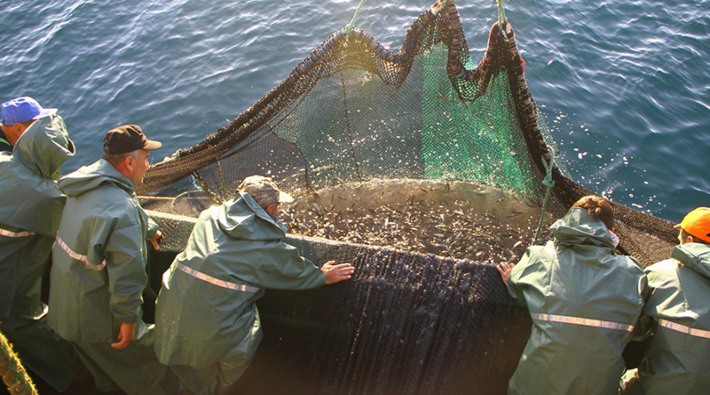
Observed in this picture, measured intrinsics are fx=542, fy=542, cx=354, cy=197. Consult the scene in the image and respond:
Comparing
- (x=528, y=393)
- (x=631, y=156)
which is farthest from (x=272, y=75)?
(x=528, y=393)

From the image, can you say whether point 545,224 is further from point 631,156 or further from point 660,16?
point 660,16

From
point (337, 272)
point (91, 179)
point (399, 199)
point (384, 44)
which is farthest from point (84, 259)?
point (384, 44)

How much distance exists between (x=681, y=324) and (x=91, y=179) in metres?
3.86

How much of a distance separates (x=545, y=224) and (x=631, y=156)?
340 cm

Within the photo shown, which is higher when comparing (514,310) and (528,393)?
(514,310)

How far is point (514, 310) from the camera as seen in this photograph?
13.0 feet

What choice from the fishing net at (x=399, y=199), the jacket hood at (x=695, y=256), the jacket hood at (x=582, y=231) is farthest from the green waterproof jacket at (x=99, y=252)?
the jacket hood at (x=695, y=256)

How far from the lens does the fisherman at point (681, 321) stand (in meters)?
3.25

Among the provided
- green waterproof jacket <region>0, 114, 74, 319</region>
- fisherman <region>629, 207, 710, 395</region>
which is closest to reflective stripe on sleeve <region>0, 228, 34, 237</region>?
green waterproof jacket <region>0, 114, 74, 319</region>

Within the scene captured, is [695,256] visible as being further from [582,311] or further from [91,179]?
[91,179]

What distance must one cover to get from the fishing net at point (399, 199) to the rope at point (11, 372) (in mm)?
1653

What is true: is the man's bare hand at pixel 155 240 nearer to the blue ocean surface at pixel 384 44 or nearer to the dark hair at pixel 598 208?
the dark hair at pixel 598 208

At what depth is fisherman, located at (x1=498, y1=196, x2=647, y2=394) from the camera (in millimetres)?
3309

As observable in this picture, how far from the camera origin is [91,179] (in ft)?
11.9
